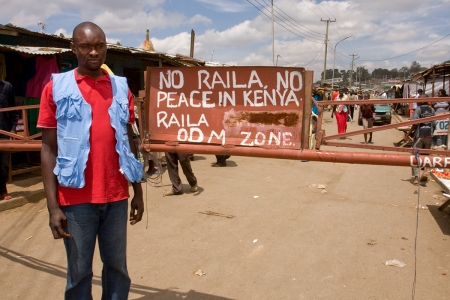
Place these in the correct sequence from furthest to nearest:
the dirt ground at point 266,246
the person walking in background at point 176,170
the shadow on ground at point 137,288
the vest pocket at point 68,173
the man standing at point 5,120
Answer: the person walking in background at point 176,170 < the man standing at point 5,120 < the dirt ground at point 266,246 < the shadow on ground at point 137,288 < the vest pocket at point 68,173

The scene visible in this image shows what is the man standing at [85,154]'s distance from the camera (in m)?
2.06

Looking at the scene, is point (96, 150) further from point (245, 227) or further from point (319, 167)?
point (319, 167)

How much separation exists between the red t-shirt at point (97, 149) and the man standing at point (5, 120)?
13.8ft

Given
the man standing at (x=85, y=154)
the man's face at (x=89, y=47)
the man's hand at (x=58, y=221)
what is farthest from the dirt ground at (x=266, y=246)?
the man's face at (x=89, y=47)

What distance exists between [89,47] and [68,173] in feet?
2.40

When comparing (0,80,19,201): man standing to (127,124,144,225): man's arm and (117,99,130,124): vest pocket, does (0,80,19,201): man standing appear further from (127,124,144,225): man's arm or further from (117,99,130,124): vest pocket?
(117,99,130,124): vest pocket

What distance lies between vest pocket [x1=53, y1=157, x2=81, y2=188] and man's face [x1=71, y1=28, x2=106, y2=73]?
551mm

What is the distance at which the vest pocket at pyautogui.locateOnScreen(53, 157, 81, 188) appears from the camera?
6.66ft

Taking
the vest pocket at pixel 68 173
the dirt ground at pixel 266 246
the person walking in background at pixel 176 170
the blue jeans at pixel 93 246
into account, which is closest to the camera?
the vest pocket at pixel 68 173

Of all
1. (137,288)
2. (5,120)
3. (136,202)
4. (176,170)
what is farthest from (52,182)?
(176,170)

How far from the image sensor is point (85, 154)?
2.08m

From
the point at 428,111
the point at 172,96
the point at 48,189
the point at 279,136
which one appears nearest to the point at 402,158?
the point at 279,136

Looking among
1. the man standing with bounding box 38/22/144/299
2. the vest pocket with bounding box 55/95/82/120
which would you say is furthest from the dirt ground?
the vest pocket with bounding box 55/95/82/120

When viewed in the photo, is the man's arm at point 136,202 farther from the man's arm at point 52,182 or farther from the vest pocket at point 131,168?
the man's arm at point 52,182
